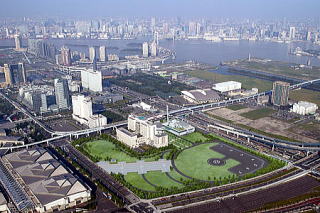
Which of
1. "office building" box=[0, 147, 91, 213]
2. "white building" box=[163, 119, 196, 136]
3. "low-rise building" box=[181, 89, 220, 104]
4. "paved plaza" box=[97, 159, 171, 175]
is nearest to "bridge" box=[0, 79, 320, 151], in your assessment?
"low-rise building" box=[181, 89, 220, 104]

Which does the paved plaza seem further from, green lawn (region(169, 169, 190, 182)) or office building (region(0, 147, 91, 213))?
office building (region(0, 147, 91, 213))

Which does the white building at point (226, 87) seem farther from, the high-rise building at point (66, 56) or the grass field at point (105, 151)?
the high-rise building at point (66, 56)

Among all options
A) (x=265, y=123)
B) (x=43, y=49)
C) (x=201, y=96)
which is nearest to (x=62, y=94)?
(x=201, y=96)

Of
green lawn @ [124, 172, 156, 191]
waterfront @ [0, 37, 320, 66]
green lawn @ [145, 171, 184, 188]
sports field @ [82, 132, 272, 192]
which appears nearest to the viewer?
green lawn @ [124, 172, 156, 191]

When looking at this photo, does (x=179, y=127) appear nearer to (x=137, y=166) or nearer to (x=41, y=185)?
(x=137, y=166)

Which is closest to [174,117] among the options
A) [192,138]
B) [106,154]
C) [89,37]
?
[192,138]

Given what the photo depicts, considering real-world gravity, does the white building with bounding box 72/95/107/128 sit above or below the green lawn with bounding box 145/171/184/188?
above

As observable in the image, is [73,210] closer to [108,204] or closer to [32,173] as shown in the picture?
[108,204]

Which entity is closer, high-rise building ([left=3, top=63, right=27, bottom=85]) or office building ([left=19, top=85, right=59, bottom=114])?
office building ([left=19, top=85, right=59, bottom=114])
